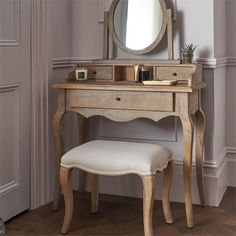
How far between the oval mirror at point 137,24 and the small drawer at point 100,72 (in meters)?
0.21

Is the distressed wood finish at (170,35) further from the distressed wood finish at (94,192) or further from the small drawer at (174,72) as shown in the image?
the distressed wood finish at (94,192)

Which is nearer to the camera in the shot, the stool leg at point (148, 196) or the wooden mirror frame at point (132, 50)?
the stool leg at point (148, 196)

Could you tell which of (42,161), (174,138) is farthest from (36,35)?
(174,138)

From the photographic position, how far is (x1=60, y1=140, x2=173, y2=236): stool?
86.4 inches

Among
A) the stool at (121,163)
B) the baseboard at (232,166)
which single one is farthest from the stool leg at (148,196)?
the baseboard at (232,166)

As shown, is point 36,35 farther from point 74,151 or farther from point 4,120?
point 74,151

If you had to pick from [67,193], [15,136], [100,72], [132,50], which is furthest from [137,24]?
[67,193]

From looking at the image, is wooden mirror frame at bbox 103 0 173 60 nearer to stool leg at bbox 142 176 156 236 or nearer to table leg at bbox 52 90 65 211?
table leg at bbox 52 90 65 211

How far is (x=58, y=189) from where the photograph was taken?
2.80 m

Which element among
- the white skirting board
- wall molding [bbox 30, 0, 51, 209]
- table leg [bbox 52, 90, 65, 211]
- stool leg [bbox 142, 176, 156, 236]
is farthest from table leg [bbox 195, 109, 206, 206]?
wall molding [bbox 30, 0, 51, 209]

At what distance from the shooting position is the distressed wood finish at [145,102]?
96.0 inches

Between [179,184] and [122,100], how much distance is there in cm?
75

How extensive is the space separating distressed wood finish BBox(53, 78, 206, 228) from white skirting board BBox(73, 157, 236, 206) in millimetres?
392

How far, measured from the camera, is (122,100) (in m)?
2.54
